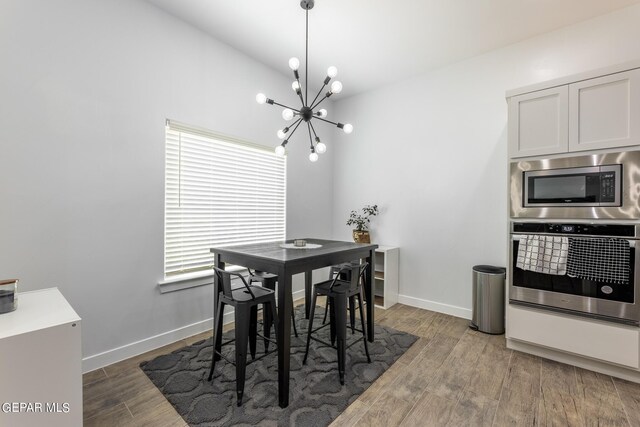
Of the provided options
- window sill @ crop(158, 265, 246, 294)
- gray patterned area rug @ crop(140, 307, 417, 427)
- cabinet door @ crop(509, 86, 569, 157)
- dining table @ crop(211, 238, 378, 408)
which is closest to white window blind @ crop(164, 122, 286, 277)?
window sill @ crop(158, 265, 246, 294)

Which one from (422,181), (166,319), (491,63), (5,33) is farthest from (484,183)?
(5,33)

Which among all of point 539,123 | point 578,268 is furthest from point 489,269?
point 539,123

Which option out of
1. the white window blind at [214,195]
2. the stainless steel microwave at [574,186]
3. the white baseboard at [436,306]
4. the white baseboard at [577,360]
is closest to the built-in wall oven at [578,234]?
the stainless steel microwave at [574,186]

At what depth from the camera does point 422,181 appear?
3721 mm

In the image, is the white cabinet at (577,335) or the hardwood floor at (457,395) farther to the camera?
the white cabinet at (577,335)

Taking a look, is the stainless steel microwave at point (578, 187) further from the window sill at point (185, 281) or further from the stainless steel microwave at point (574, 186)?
the window sill at point (185, 281)

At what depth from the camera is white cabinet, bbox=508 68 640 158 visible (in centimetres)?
210

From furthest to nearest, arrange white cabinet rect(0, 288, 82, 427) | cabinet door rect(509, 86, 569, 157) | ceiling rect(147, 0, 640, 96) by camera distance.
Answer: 1. ceiling rect(147, 0, 640, 96)
2. cabinet door rect(509, 86, 569, 157)
3. white cabinet rect(0, 288, 82, 427)

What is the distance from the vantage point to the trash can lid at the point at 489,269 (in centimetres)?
304

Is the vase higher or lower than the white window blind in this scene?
lower

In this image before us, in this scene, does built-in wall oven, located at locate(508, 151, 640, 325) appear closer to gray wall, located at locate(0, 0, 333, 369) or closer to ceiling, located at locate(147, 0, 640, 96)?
ceiling, located at locate(147, 0, 640, 96)

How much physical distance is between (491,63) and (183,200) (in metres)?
3.64

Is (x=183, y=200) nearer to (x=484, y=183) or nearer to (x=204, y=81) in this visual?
(x=204, y=81)

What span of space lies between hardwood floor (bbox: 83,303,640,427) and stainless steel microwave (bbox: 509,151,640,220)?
4.07ft
